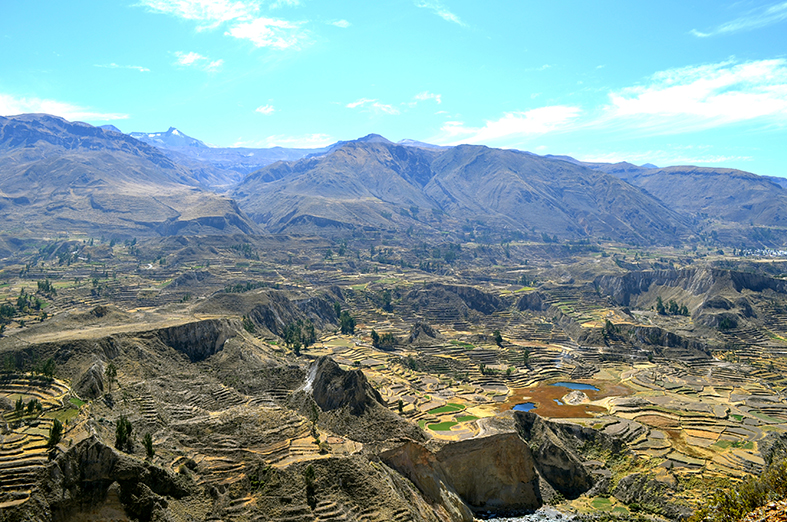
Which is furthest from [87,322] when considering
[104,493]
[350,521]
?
[350,521]

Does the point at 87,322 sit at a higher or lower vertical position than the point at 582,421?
higher

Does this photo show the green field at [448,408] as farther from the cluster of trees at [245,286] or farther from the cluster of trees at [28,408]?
the cluster of trees at [245,286]

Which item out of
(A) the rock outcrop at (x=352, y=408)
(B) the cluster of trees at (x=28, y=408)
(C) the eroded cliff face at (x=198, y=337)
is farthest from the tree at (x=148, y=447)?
(C) the eroded cliff face at (x=198, y=337)

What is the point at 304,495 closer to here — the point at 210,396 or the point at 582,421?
the point at 210,396

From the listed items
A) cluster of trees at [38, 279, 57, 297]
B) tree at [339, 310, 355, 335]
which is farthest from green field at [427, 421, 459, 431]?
cluster of trees at [38, 279, 57, 297]

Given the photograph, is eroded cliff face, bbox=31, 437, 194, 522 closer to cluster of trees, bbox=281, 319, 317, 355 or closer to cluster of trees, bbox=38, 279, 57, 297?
cluster of trees, bbox=281, 319, 317, 355

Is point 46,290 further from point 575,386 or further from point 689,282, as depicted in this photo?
point 689,282

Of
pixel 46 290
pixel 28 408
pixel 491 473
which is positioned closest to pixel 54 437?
pixel 28 408

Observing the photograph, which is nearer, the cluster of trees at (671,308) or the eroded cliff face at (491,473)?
the eroded cliff face at (491,473)
